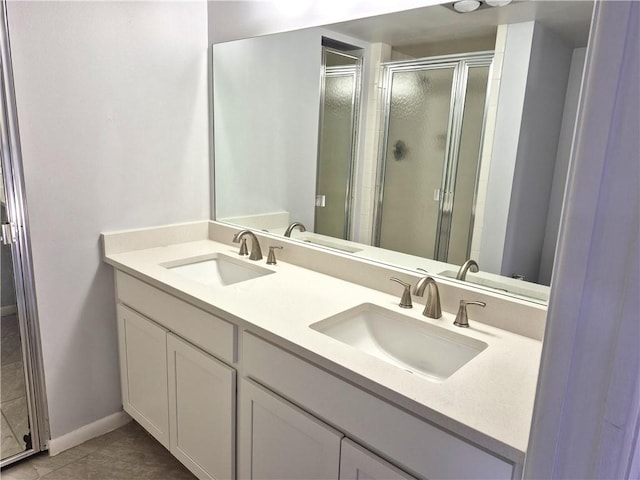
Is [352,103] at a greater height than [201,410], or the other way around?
[352,103]

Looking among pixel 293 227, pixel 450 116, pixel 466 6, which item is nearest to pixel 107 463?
pixel 293 227

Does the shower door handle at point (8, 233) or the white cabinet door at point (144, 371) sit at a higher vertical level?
the shower door handle at point (8, 233)

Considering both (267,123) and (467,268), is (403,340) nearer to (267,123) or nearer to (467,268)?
(467,268)

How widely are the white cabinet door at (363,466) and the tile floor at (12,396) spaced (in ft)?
4.98

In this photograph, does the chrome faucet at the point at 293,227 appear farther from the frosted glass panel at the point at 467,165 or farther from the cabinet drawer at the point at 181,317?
the frosted glass panel at the point at 467,165

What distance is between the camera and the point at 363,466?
3.54 ft

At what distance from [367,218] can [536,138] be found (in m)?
0.69

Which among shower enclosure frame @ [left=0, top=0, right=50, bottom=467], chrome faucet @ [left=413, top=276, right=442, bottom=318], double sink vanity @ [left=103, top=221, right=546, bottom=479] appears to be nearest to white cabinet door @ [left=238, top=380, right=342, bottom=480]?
double sink vanity @ [left=103, top=221, right=546, bottom=479]

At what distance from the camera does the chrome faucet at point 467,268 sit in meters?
1.49

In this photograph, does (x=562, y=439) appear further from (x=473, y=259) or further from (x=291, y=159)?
(x=291, y=159)

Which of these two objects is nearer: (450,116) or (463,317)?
(463,317)

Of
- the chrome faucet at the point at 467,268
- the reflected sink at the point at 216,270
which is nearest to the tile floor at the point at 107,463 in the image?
the reflected sink at the point at 216,270

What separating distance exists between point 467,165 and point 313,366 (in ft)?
2.73

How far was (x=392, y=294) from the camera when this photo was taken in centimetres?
162
